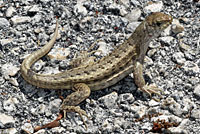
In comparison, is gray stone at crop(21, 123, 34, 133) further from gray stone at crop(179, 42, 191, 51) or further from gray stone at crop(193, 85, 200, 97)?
gray stone at crop(179, 42, 191, 51)

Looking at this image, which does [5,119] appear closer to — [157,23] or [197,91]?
[157,23]

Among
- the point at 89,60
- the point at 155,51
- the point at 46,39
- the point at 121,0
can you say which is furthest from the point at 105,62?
the point at 121,0

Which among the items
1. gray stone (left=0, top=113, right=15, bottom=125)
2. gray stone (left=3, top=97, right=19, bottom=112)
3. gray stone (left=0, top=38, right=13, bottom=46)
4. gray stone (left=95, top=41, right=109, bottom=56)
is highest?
gray stone (left=0, top=38, right=13, bottom=46)

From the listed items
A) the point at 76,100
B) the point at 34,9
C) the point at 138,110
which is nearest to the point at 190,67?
the point at 138,110

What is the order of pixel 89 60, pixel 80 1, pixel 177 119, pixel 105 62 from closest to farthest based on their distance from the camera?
pixel 177 119
pixel 105 62
pixel 89 60
pixel 80 1

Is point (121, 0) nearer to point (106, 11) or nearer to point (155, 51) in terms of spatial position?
point (106, 11)

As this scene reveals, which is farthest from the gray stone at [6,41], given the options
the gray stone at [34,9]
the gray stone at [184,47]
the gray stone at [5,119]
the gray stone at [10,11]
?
the gray stone at [184,47]

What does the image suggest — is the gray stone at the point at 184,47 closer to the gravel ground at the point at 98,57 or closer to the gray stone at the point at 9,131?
the gravel ground at the point at 98,57

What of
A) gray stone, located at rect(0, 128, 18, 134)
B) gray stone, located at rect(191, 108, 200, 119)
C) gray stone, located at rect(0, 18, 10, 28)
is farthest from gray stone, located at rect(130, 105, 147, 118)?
gray stone, located at rect(0, 18, 10, 28)
